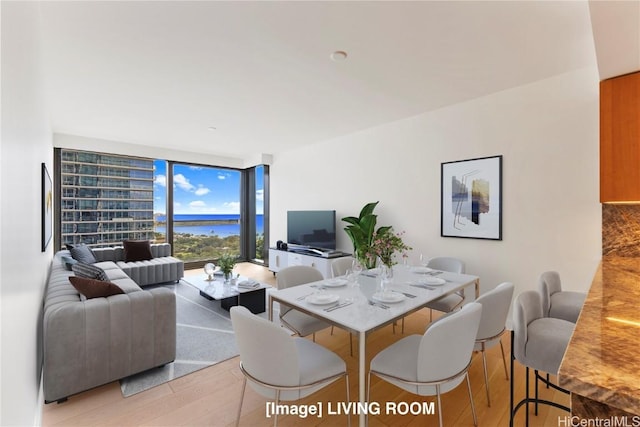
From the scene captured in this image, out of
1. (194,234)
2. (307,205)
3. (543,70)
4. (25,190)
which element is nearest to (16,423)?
(25,190)

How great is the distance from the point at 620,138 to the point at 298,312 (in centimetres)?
268

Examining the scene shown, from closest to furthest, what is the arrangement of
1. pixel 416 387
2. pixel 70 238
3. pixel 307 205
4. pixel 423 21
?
1. pixel 416 387
2. pixel 423 21
3. pixel 70 238
4. pixel 307 205

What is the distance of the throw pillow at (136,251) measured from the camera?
482 cm

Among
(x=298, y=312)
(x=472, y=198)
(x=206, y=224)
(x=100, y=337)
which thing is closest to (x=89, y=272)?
(x=100, y=337)

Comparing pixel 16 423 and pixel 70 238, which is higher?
pixel 70 238

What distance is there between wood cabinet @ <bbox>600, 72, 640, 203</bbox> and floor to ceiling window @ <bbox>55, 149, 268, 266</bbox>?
5482 millimetres

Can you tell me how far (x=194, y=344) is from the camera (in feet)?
9.09

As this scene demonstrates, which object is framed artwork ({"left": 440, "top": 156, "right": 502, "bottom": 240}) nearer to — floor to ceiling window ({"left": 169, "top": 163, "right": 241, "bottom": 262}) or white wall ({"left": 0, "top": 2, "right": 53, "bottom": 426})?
white wall ({"left": 0, "top": 2, "right": 53, "bottom": 426})

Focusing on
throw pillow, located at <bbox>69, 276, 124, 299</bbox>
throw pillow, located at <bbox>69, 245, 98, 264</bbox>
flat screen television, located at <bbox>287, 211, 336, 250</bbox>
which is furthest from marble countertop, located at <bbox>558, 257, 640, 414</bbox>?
throw pillow, located at <bbox>69, 245, 98, 264</bbox>

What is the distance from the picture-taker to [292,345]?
1.33 meters

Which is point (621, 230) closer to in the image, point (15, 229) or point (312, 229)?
point (312, 229)

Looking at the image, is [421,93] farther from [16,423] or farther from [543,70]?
[16,423]

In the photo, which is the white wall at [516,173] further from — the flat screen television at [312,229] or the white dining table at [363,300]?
the white dining table at [363,300]

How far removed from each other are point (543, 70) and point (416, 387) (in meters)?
2.93
